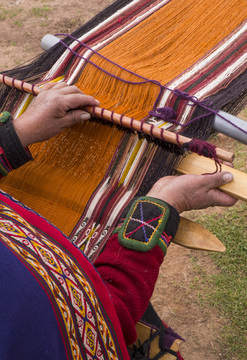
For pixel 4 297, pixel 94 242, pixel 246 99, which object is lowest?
pixel 94 242

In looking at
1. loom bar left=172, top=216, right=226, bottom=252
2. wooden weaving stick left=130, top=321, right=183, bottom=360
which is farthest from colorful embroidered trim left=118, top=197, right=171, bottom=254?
wooden weaving stick left=130, top=321, right=183, bottom=360

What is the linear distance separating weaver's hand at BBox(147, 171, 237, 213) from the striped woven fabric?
0.14 metres

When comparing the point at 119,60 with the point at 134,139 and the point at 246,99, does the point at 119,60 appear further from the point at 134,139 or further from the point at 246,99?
the point at 246,99

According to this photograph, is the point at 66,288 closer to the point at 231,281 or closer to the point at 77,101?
the point at 77,101

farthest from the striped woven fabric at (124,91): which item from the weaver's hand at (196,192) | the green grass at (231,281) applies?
the green grass at (231,281)

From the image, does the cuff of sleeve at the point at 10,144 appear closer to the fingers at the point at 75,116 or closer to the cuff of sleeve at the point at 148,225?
the fingers at the point at 75,116

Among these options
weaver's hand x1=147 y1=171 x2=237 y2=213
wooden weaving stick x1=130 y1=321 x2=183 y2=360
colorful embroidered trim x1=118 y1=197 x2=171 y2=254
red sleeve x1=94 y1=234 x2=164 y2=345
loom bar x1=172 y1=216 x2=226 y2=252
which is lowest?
wooden weaving stick x1=130 y1=321 x2=183 y2=360

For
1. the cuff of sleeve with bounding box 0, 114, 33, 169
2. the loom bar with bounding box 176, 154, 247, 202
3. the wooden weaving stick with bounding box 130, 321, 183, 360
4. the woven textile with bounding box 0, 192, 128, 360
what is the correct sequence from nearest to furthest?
the woven textile with bounding box 0, 192, 128, 360 < the loom bar with bounding box 176, 154, 247, 202 < the cuff of sleeve with bounding box 0, 114, 33, 169 < the wooden weaving stick with bounding box 130, 321, 183, 360

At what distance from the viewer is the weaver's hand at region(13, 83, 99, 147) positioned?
137 centimetres

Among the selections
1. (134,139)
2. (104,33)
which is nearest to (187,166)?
(134,139)

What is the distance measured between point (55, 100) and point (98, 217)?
0.43 m

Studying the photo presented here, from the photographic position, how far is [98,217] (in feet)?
4.64

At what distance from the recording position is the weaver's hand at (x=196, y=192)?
118 centimetres

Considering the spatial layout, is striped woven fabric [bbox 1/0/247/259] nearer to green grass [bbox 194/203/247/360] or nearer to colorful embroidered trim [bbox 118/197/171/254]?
colorful embroidered trim [bbox 118/197/171/254]
